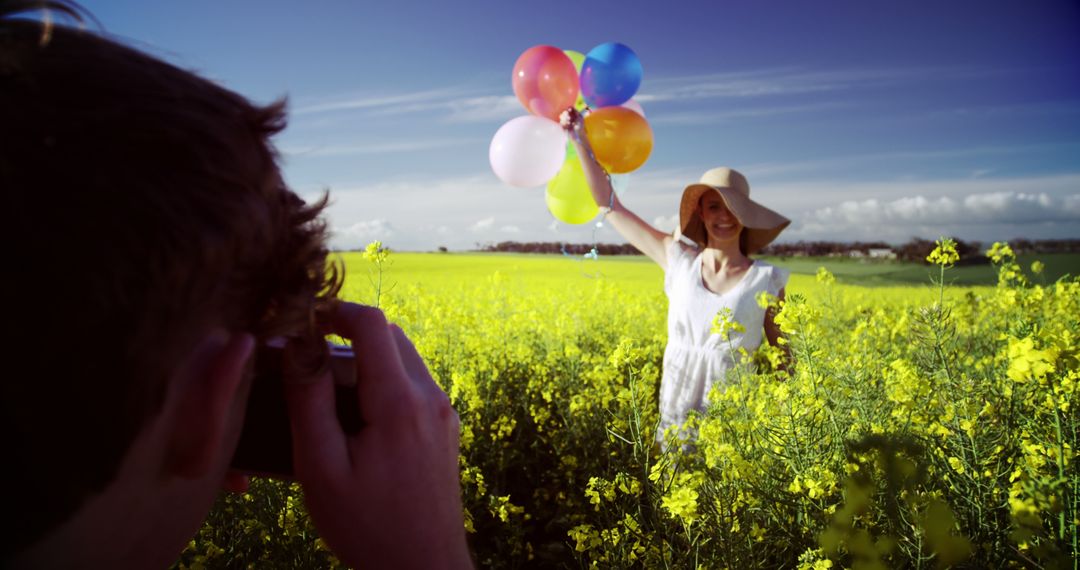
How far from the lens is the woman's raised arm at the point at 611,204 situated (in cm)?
313

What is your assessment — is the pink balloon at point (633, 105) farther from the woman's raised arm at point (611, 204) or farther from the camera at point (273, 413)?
the camera at point (273, 413)

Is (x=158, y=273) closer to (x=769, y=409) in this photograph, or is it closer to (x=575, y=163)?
(x=769, y=409)

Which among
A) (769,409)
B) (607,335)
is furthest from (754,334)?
(607,335)

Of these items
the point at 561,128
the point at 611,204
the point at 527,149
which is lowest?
the point at 611,204

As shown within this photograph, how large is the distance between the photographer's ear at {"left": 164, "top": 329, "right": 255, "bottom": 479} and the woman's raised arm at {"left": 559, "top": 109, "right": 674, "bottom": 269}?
9.19ft

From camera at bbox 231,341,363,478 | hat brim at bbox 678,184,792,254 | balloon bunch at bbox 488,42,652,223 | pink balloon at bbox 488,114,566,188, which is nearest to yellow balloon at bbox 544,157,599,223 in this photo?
balloon bunch at bbox 488,42,652,223

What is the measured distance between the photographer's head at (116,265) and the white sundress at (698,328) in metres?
2.56

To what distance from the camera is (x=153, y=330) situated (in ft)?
1.29

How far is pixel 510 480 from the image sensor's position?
3.10m

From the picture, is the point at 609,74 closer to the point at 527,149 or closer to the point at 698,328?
the point at 527,149

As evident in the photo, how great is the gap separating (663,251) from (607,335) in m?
2.24

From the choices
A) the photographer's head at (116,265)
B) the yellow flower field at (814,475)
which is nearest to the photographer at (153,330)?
the photographer's head at (116,265)

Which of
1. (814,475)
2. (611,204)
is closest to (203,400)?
(814,475)

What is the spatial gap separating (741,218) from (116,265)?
9.38 ft
